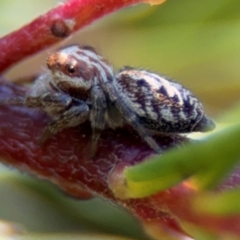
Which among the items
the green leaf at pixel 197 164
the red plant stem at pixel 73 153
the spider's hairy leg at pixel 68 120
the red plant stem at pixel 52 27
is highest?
the red plant stem at pixel 52 27

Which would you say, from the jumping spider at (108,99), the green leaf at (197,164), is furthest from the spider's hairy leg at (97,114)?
the green leaf at (197,164)

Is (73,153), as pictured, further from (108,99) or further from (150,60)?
(150,60)

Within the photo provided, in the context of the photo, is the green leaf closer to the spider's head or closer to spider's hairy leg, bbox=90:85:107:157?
spider's hairy leg, bbox=90:85:107:157

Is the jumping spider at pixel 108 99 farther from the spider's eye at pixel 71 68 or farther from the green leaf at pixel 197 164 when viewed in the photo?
the green leaf at pixel 197 164

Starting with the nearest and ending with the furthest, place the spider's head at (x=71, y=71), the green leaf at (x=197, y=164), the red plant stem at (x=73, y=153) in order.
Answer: the green leaf at (x=197, y=164) → the red plant stem at (x=73, y=153) → the spider's head at (x=71, y=71)

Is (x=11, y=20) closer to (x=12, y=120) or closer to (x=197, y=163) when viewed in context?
(x=12, y=120)

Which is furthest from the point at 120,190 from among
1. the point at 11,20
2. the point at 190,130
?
the point at 11,20
